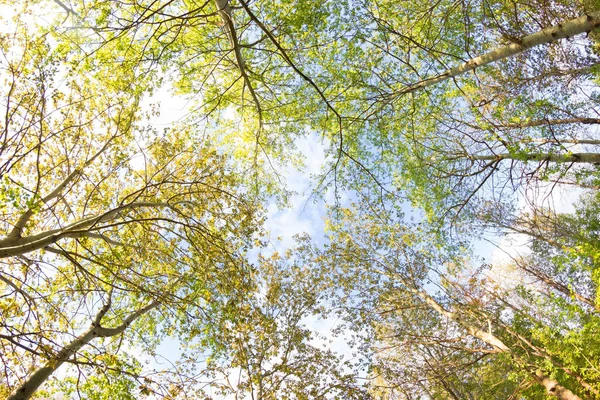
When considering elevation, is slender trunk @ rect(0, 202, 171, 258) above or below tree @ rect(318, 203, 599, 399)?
below

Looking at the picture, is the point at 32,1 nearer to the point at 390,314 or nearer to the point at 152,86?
the point at 152,86

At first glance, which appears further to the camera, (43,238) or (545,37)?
(545,37)

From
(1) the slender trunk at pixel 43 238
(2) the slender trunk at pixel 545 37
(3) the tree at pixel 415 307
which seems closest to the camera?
(1) the slender trunk at pixel 43 238

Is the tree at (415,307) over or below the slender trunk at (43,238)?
over

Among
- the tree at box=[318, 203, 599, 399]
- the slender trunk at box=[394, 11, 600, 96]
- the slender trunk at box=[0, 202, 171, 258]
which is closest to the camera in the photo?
the slender trunk at box=[0, 202, 171, 258]

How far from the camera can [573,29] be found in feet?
16.8

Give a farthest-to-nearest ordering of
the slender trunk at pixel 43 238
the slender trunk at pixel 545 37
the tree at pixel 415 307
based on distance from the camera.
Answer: the tree at pixel 415 307 → the slender trunk at pixel 545 37 → the slender trunk at pixel 43 238

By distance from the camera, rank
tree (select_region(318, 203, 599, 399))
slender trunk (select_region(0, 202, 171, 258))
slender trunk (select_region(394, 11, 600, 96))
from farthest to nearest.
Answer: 1. tree (select_region(318, 203, 599, 399))
2. slender trunk (select_region(394, 11, 600, 96))
3. slender trunk (select_region(0, 202, 171, 258))

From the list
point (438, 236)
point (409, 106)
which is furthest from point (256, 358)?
point (409, 106)

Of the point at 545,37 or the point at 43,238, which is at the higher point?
the point at 545,37

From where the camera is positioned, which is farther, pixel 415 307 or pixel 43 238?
pixel 415 307

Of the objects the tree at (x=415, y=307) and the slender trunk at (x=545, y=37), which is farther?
the tree at (x=415, y=307)

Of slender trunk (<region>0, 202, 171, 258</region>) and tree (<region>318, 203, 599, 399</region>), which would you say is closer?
slender trunk (<region>0, 202, 171, 258</region>)

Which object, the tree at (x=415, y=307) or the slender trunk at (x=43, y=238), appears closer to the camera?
the slender trunk at (x=43, y=238)
